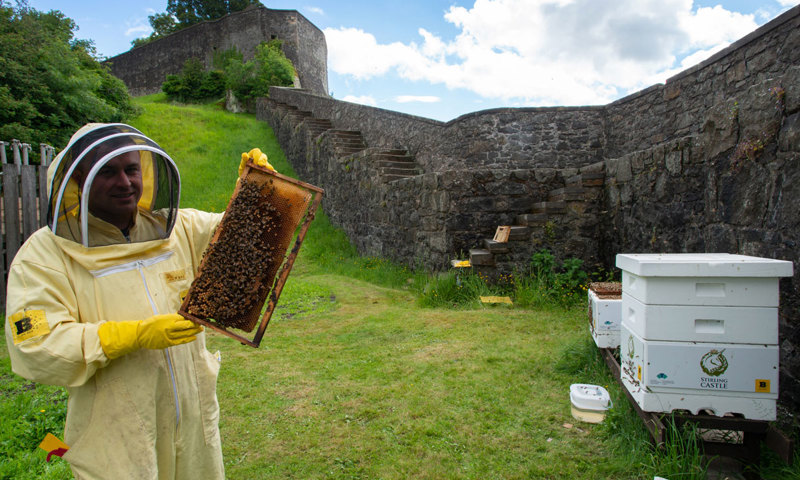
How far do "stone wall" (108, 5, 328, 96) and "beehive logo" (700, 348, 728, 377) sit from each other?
2962cm

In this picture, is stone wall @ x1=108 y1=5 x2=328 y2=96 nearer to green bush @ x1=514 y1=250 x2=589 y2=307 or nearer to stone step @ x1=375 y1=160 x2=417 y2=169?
stone step @ x1=375 y1=160 x2=417 y2=169

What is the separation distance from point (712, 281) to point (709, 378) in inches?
21.4

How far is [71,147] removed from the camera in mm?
1910

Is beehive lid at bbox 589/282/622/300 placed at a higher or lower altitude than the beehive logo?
higher

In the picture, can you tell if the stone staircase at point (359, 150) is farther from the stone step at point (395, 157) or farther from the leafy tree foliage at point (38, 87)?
the leafy tree foliage at point (38, 87)

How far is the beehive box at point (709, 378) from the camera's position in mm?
2514

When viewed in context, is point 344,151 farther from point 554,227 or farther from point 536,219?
point 554,227

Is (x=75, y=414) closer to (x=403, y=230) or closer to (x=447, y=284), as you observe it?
(x=447, y=284)

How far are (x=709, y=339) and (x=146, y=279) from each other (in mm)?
2899

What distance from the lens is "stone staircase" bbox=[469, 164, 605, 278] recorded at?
23.9ft

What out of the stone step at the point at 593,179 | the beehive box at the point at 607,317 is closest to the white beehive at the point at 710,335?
the beehive box at the point at 607,317

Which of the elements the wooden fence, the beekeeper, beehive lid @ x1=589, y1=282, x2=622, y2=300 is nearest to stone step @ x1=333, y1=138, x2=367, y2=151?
the wooden fence

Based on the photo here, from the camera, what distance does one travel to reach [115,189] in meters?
1.96

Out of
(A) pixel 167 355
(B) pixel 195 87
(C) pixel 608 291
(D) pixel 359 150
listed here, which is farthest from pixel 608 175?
(B) pixel 195 87
